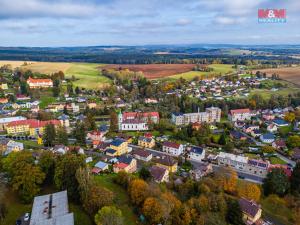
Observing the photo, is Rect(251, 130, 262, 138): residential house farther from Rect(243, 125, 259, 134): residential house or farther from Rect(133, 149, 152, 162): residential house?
Rect(133, 149, 152, 162): residential house

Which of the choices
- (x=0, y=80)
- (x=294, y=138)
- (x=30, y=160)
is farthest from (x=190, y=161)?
(x=0, y=80)

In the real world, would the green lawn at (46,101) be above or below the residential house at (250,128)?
above

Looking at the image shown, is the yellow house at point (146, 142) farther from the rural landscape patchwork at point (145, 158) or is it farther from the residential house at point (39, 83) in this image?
the residential house at point (39, 83)

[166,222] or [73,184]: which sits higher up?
[73,184]

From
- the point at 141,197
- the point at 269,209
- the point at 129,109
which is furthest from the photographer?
the point at 129,109

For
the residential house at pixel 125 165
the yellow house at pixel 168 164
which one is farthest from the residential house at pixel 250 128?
the residential house at pixel 125 165

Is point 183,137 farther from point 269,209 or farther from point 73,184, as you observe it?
point 73,184

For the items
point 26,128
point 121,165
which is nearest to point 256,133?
point 121,165
